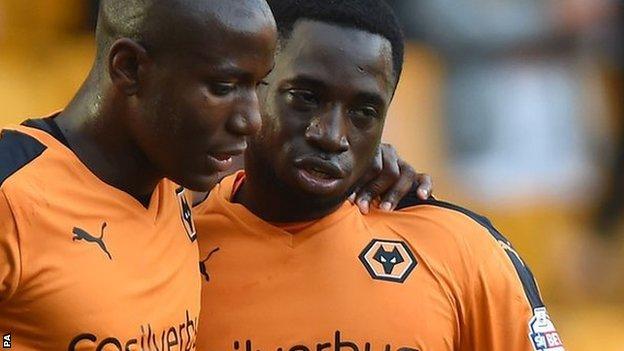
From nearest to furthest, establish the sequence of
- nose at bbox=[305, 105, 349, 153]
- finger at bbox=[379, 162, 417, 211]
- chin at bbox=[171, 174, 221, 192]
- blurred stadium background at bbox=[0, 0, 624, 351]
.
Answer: chin at bbox=[171, 174, 221, 192] < nose at bbox=[305, 105, 349, 153] < finger at bbox=[379, 162, 417, 211] < blurred stadium background at bbox=[0, 0, 624, 351]

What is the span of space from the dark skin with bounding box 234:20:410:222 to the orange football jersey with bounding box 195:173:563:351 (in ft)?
0.44

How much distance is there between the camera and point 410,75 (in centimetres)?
577

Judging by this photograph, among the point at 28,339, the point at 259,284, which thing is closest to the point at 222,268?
the point at 259,284

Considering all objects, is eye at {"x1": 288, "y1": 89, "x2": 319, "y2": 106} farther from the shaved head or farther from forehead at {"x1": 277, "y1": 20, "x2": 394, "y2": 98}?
the shaved head

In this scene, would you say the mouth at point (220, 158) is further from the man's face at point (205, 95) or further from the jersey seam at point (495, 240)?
the jersey seam at point (495, 240)

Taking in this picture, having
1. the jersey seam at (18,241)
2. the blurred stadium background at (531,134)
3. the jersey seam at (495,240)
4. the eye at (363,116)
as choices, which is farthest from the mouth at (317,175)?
the blurred stadium background at (531,134)

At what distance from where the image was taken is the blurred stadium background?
226 inches

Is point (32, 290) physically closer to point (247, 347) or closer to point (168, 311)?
point (168, 311)

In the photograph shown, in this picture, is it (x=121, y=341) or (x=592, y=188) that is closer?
(x=121, y=341)

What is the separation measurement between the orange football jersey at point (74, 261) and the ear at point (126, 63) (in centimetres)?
17

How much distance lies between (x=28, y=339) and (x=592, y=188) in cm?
423

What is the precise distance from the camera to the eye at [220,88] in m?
2.18

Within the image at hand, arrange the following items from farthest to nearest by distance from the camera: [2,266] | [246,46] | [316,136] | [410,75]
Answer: [410,75] → [316,136] → [246,46] → [2,266]

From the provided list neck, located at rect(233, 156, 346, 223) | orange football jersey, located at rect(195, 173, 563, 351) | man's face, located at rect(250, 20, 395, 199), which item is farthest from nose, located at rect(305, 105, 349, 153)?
orange football jersey, located at rect(195, 173, 563, 351)
